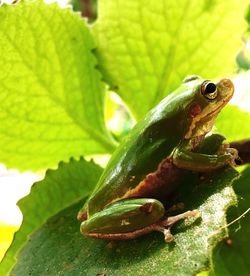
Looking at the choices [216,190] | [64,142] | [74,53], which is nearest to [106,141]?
[64,142]

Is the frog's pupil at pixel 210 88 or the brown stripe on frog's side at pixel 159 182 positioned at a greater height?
the frog's pupil at pixel 210 88

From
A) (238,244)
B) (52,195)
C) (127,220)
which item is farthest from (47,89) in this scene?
(238,244)

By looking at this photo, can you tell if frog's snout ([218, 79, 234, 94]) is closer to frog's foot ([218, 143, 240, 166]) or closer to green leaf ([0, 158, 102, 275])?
frog's foot ([218, 143, 240, 166])

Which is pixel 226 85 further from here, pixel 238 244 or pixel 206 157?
pixel 238 244

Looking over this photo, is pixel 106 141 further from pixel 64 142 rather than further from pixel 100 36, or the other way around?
pixel 100 36

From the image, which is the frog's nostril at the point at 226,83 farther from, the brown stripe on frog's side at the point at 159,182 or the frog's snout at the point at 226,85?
the brown stripe on frog's side at the point at 159,182

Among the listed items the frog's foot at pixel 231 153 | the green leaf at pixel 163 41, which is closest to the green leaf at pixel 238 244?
the frog's foot at pixel 231 153

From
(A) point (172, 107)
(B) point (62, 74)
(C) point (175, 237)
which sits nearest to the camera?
(C) point (175, 237)

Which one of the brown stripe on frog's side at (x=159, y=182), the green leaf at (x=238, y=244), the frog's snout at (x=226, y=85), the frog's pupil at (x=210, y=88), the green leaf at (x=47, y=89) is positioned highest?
the green leaf at (x=47, y=89)
